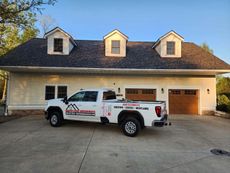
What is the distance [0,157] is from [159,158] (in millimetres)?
4753

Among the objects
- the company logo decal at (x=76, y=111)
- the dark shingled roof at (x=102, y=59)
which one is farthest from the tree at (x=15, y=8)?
the company logo decal at (x=76, y=111)

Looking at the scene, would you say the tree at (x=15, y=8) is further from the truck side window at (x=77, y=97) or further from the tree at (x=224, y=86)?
the tree at (x=224, y=86)

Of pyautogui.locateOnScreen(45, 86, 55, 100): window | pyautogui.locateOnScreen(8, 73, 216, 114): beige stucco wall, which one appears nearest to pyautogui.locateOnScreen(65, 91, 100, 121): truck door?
pyautogui.locateOnScreen(8, 73, 216, 114): beige stucco wall

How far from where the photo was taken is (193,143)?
6719 millimetres

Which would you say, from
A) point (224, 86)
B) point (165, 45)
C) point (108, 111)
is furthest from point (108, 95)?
point (224, 86)

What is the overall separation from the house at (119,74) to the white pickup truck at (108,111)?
4.47 metres

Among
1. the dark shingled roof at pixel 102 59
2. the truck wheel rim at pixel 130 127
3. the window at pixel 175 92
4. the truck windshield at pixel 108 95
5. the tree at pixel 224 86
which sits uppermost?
the dark shingled roof at pixel 102 59

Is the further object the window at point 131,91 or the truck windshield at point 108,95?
the window at point 131,91

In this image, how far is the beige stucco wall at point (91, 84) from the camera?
13.6 m

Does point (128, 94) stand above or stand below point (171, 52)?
below

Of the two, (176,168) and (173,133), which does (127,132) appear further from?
(176,168)

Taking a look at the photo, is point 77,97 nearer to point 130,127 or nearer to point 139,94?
point 130,127

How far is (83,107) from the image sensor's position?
8477 mm

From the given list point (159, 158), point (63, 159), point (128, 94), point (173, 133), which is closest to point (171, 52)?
point (128, 94)
